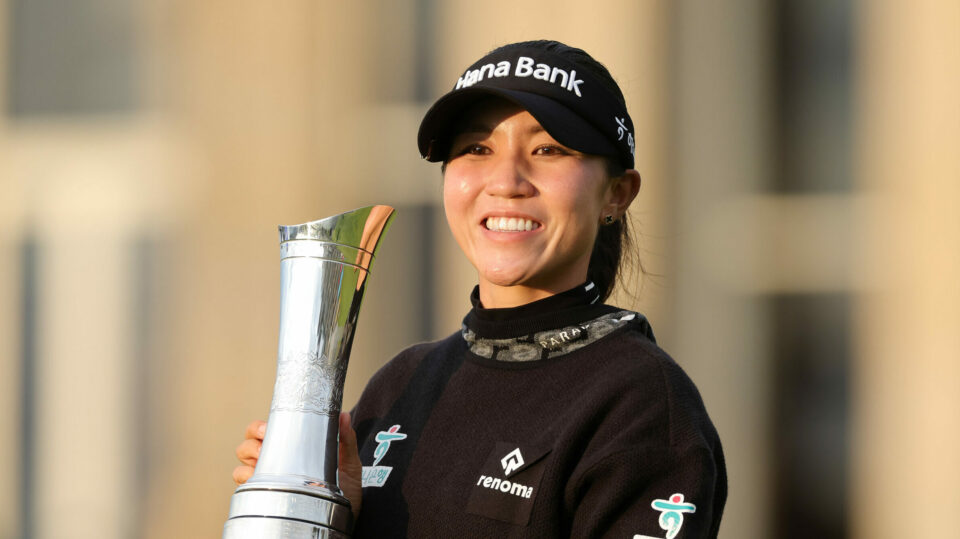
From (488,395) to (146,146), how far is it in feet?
8.84

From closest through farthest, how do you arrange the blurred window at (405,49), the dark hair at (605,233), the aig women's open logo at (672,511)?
the aig women's open logo at (672,511) < the dark hair at (605,233) < the blurred window at (405,49)

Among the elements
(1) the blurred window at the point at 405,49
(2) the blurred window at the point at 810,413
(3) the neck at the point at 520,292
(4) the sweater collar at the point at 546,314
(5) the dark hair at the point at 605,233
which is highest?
(1) the blurred window at the point at 405,49

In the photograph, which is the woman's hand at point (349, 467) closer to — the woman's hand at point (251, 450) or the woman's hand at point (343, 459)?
the woman's hand at point (343, 459)

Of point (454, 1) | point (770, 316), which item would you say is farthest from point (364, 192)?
point (770, 316)

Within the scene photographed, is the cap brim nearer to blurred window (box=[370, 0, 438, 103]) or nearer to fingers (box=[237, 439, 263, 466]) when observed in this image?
fingers (box=[237, 439, 263, 466])

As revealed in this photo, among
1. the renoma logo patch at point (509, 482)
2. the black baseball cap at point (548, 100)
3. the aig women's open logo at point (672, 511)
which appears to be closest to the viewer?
the aig women's open logo at point (672, 511)

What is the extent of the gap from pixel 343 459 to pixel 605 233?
0.52 meters

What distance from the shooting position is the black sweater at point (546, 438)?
147cm

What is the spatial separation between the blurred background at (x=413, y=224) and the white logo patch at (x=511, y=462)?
1.93 m

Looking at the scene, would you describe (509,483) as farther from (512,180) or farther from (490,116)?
(490,116)

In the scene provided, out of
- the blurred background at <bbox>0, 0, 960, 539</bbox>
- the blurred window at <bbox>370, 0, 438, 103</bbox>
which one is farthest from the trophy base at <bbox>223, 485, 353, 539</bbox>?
the blurred window at <bbox>370, 0, 438, 103</bbox>

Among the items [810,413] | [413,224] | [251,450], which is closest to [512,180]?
[251,450]

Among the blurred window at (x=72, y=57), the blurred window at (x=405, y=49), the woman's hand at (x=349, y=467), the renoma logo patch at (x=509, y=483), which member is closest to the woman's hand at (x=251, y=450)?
the woman's hand at (x=349, y=467)

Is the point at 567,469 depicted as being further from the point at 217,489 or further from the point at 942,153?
the point at 217,489
